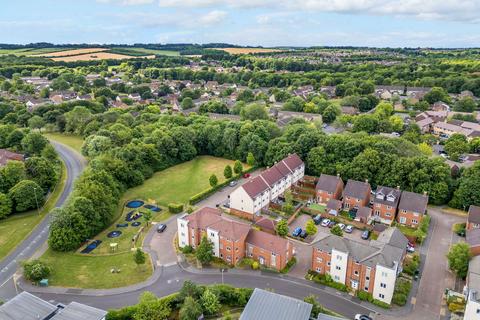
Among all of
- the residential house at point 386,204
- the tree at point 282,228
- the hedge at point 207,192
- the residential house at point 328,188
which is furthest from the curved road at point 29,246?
the residential house at point 386,204

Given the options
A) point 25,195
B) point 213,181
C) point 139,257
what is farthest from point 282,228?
point 25,195

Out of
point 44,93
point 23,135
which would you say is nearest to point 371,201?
point 23,135

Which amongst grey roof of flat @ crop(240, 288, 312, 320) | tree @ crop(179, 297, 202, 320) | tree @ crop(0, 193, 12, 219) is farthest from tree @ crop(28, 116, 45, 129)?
grey roof of flat @ crop(240, 288, 312, 320)

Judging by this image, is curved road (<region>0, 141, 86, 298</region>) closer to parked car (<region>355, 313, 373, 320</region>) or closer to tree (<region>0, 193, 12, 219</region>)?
tree (<region>0, 193, 12, 219</region>)

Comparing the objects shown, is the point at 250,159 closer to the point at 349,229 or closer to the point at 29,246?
the point at 349,229

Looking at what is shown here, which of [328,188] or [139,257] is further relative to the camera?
[328,188]

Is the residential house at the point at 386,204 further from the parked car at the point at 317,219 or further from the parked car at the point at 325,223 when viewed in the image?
the parked car at the point at 317,219
